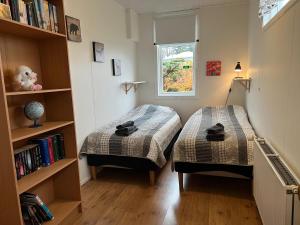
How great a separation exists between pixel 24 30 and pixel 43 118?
781 mm

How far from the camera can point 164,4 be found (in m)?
3.78

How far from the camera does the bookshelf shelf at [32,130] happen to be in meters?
1.55

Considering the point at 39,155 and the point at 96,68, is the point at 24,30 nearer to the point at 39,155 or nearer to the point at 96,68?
the point at 39,155

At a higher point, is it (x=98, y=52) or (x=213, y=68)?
(x=98, y=52)

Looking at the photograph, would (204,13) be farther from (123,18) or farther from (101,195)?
(101,195)

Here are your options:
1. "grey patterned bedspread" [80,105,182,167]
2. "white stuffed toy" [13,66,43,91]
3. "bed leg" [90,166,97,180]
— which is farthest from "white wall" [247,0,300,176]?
"bed leg" [90,166,97,180]

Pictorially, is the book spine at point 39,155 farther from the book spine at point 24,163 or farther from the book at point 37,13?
the book at point 37,13

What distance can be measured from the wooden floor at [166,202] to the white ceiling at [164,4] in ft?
8.72

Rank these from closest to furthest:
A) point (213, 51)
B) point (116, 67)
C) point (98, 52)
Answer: point (98, 52) < point (116, 67) < point (213, 51)

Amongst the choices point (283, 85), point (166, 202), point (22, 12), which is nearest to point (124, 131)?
point (166, 202)

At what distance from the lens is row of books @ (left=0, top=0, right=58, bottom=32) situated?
1526 mm

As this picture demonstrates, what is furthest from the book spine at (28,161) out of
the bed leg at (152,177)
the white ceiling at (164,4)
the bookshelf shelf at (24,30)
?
the white ceiling at (164,4)

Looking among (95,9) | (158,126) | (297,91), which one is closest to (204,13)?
(95,9)

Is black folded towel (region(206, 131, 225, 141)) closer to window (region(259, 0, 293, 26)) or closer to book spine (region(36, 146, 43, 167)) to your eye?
window (region(259, 0, 293, 26))
